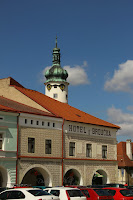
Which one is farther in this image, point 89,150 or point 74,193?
point 89,150

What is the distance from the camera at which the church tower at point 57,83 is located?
63.8m

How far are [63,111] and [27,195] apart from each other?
25052mm

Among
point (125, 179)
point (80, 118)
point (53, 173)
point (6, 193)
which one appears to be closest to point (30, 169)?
point (53, 173)

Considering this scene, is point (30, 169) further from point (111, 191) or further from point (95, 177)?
point (111, 191)

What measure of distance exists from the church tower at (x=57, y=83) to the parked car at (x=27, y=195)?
1820 inches

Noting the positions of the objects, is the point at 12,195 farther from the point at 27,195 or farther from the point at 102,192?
the point at 102,192

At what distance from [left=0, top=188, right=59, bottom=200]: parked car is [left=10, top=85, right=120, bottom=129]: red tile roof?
66.2ft

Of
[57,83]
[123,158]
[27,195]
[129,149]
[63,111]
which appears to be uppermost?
[57,83]

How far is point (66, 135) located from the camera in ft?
123

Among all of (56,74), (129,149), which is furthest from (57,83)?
(129,149)

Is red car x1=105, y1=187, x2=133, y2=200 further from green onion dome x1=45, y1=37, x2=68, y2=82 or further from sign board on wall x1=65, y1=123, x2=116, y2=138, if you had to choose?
green onion dome x1=45, y1=37, x2=68, y2=82

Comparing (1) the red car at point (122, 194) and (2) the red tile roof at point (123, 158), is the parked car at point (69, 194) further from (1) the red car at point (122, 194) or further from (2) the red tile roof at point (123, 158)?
(2) the red tile roof at point (123, 158)

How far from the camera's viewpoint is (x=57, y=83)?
212 ft

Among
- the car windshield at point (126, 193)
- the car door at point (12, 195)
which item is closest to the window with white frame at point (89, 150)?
the car windshield at point (126, 193)
